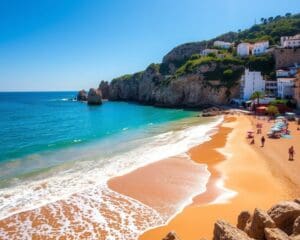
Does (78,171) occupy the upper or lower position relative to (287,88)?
lower

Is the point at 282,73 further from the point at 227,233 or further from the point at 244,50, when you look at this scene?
the point at 227,233

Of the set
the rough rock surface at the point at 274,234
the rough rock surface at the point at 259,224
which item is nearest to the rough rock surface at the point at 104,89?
the rough rock surface at the point at 259,224

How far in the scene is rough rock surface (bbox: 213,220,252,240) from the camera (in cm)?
671

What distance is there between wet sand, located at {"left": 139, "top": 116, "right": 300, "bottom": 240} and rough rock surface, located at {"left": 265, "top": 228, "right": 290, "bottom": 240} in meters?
3.92

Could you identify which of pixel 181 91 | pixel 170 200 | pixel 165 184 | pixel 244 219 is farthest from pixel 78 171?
pixel 181 91

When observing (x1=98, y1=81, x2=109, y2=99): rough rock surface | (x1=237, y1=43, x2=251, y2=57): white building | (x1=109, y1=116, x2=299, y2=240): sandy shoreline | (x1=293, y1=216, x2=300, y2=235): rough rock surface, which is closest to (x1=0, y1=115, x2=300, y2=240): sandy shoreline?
(x1=109, y1=116, x2=299, y2=240): sandy shoreline

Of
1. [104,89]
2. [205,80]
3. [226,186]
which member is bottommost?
[226,186]

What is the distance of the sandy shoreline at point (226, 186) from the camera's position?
12.0 m

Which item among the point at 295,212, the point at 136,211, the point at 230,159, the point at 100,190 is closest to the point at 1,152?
the point at 100,190

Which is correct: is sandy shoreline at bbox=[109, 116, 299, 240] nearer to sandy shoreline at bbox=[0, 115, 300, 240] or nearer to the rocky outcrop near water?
sandy shoreline at bbox=[0, 115, 300, 240]

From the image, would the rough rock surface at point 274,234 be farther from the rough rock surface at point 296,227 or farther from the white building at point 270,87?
the white building at point 270,87

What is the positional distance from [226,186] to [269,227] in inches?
376

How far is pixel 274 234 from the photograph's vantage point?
7051mm

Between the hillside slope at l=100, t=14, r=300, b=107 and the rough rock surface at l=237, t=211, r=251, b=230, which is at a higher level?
the hillside slope at l=100, t=14, r=300, b=107
